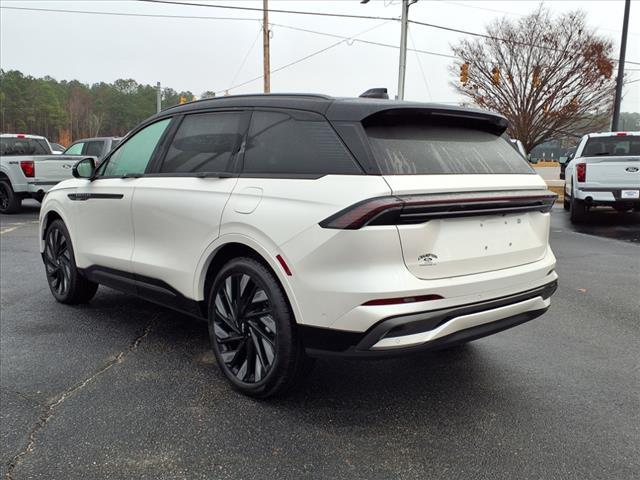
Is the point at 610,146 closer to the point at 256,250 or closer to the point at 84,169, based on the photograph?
the point at 84,169

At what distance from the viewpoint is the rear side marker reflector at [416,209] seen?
8.88ft

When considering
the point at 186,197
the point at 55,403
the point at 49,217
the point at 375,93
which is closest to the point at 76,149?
the point at 49,217

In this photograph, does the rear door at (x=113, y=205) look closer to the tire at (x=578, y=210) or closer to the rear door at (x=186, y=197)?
the rear door at (x=186, y=197)

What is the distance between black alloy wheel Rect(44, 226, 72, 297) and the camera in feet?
17.3

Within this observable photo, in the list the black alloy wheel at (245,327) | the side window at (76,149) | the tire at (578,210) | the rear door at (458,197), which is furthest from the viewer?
the side window at (76,149)

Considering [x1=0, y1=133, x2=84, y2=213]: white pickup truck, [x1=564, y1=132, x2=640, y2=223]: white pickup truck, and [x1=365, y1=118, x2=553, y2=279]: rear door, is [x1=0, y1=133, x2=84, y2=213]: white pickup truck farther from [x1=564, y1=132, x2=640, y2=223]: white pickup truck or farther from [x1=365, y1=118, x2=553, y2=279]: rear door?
[x1=365, y1=118, x2=553, y2=279]: rear door

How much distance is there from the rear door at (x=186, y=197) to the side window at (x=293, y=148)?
0.52 feet

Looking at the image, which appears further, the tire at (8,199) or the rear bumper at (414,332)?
the tire at (8,199)

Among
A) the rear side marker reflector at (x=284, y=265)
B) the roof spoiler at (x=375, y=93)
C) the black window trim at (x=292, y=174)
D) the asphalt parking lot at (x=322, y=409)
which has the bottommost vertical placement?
the asphalt parking lot at (x=322, y=409)

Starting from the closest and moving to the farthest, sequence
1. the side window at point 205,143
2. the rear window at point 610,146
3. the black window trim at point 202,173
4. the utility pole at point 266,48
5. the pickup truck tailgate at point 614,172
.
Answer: the black window trim at point 202,173, the side window at point 205,143, the pickup truck tailgate at point 614,172, the rear window at point 610,146, the utility pole at point 266,48

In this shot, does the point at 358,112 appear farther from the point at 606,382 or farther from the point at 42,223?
the point at 42,223

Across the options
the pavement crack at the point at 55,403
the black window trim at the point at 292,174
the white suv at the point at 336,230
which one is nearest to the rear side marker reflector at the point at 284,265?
the white suv at the point at 336,230

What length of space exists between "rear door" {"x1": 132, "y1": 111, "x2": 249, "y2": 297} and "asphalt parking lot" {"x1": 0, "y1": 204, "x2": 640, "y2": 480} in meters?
0.70

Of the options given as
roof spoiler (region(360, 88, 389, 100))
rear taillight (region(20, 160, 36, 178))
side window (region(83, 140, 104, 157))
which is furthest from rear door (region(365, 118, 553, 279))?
side window (region(83, 140, 104, 157))
